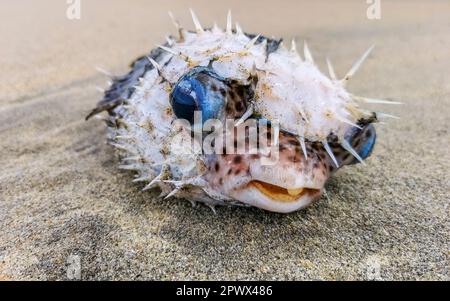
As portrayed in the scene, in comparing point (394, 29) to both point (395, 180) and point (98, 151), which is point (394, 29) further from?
point (98, 151)

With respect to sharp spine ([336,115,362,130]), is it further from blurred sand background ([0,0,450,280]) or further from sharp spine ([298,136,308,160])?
blurred sand background ([0,0,450,280])

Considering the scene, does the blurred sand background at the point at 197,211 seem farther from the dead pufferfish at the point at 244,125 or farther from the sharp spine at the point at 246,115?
the sharp spine at the point at 246,115

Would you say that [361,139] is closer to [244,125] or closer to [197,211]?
[244,125]

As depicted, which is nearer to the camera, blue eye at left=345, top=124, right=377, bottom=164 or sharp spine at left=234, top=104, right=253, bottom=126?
sharp spine at left=234, top=104, right=253, bottom=126

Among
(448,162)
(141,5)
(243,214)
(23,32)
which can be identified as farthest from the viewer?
(141,5)

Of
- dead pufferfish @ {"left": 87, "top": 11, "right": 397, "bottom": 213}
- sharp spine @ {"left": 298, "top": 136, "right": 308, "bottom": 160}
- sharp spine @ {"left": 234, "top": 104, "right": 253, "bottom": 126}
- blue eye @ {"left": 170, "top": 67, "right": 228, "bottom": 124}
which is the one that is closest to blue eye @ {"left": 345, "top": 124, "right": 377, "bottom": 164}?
dead pufferfish @ {"left": 87, "top": 11, "right": 397, "bottom": 213}
